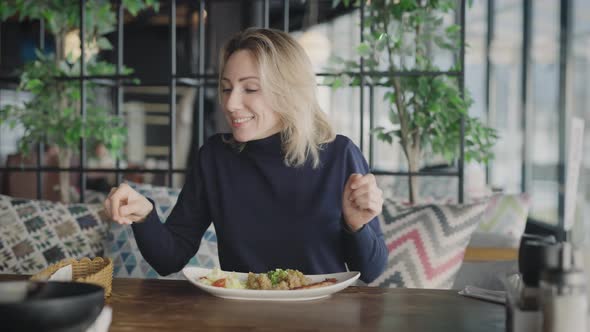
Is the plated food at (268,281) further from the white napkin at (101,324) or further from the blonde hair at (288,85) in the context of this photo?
the blonde hair at (288,85)

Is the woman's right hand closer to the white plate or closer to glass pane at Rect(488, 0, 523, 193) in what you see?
the white plate

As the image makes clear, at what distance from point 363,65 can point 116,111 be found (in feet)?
4.38

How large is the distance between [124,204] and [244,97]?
0.46 m

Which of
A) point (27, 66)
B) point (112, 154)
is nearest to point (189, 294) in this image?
point (112, 154)

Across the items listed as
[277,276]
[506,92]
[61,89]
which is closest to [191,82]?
[61,89]

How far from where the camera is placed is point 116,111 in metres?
3.24

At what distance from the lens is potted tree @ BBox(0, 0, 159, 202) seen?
9.85 ft

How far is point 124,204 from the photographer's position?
51.4 inches

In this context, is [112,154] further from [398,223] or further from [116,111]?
[398,223]

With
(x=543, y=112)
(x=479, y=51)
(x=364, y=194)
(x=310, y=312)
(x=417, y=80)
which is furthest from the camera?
(x=479, y=51)

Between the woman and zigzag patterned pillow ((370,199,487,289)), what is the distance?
536 millimetres

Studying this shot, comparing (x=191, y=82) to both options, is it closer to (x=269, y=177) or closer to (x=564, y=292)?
(x=269, y=177)

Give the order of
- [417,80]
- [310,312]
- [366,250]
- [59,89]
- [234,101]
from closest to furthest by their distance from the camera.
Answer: [310,312] < [366,250] < [234,101] < [417,80] < [59,89]

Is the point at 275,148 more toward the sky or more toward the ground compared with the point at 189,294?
more toward the sky
